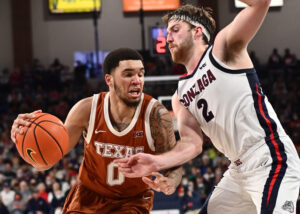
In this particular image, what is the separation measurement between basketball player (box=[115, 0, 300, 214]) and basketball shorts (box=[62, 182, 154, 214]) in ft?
1.80

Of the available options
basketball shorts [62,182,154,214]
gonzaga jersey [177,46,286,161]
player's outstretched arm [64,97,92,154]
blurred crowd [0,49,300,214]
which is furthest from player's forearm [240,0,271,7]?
blurred crowd [0,49,300,214]

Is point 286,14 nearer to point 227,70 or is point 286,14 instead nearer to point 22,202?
point 22,202

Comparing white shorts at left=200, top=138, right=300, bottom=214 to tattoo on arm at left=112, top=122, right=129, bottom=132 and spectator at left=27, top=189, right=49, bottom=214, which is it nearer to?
tattoo on arm at left=112, top=122, right=129, bottom=132

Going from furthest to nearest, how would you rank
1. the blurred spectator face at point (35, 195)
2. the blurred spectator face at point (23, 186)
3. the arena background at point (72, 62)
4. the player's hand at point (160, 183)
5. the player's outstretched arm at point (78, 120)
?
the arena background at point (72, 62) < the blurred spectator face at point (23, 186) < the blurred spectator face at point (35, 195) < the player's outstretched arm at point (78, 120) < the player's hand at point (160, 183)

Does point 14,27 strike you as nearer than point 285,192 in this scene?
No

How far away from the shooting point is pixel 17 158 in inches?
436

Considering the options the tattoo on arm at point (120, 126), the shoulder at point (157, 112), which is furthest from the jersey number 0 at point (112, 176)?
the shoulder at point (157, 112)

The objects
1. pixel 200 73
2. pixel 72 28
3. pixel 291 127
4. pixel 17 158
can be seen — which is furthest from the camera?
pixel 72 28

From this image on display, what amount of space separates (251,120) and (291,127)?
30.4 ft

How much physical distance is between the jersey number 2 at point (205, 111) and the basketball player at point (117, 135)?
0.38 metres

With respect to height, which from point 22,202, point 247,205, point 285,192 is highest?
point 285,192

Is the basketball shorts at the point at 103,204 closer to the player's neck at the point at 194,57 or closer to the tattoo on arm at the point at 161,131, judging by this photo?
the tattoo on arm at the point at 161,131

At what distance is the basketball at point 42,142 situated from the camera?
130 inches

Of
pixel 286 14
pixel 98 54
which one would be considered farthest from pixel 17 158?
pixel 286 14
